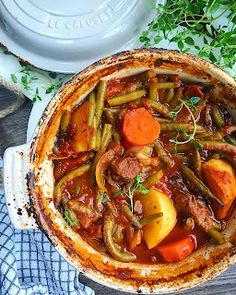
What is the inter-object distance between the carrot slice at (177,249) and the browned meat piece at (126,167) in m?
0.26

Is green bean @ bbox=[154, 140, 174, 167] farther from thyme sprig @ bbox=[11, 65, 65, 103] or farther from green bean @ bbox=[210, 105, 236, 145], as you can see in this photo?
thyme sprig @ bbox=[11, 65, 65, 103]

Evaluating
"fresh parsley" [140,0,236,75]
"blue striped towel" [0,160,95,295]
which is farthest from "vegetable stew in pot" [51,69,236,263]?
"blue striped towel" [0,160,95,295]

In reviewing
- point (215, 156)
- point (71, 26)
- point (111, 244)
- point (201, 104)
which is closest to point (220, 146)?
point (215, 156)

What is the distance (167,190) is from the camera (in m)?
2.32

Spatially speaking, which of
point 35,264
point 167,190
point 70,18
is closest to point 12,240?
point 35,264

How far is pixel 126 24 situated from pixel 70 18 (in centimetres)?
20

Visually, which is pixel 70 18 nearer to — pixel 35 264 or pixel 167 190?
pixel 167 190

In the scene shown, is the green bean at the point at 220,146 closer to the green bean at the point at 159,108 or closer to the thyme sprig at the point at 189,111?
the thyme sprig at the point at 189,111

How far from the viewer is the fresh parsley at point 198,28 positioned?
2316 millimetres

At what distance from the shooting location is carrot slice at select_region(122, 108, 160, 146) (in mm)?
2238

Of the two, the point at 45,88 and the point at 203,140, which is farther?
the point at 45,88

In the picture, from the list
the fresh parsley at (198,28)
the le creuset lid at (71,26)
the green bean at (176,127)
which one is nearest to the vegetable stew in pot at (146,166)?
the green bean at (176,127)

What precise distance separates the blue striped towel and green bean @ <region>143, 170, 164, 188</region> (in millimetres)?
578

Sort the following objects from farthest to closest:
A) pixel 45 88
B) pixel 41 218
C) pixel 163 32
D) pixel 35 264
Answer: pixel 35 264
pixel 45 88
pixel 163 32
pixel 41 218
